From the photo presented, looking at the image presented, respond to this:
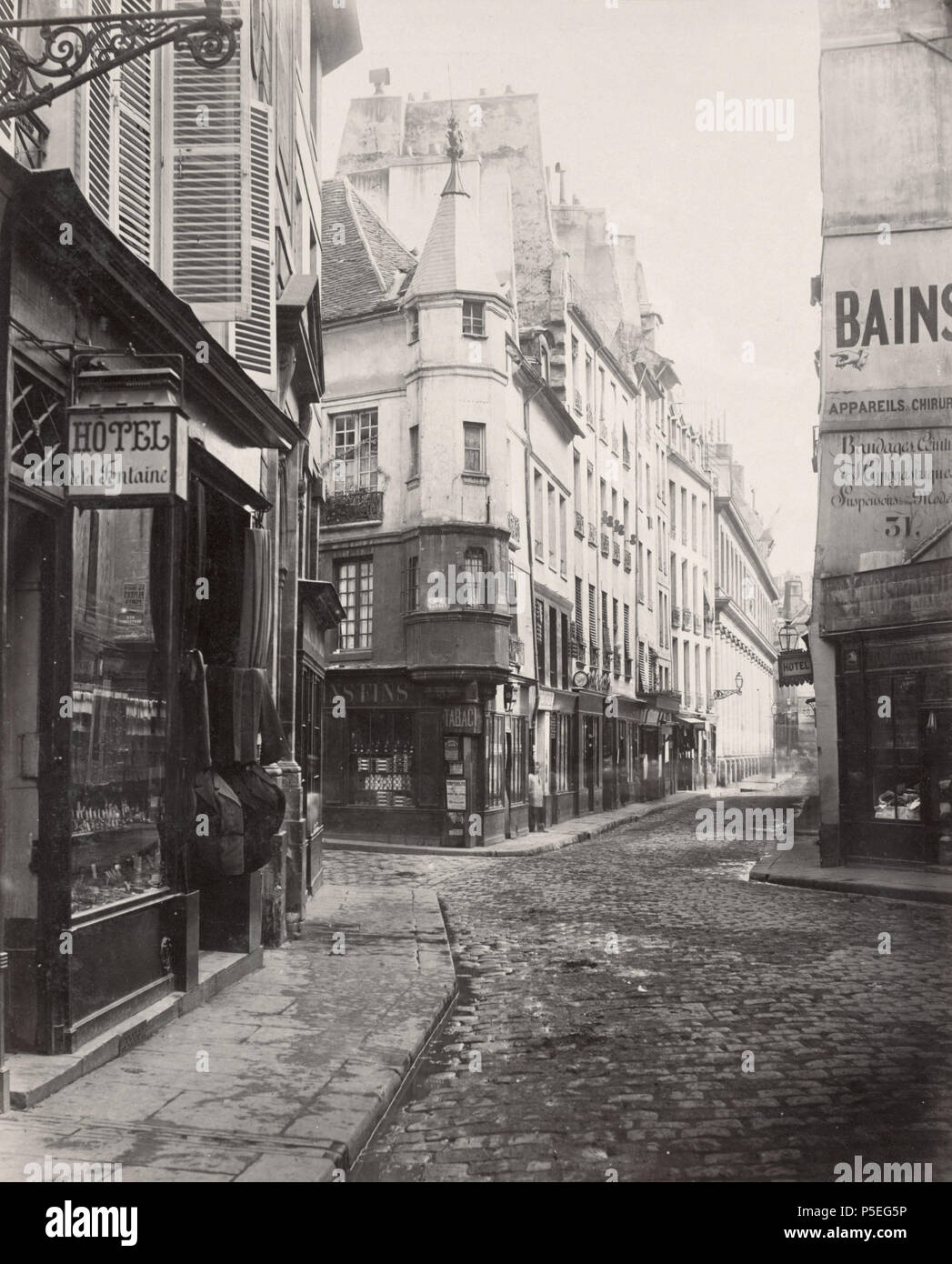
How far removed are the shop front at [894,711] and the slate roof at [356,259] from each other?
43.2ft

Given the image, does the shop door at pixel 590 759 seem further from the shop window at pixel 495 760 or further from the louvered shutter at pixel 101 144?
the louvered shutter at pixel 101 144

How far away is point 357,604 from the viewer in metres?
26.7

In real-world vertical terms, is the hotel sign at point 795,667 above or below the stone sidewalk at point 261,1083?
above

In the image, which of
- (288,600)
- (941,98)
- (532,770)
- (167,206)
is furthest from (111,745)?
(532,770)

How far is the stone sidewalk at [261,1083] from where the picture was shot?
5082mm

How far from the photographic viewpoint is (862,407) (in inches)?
711

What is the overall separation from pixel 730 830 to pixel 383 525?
10.2 m

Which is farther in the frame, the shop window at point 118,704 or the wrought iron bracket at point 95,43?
the shop window at point 118,704

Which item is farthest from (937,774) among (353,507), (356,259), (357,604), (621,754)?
(621,754)

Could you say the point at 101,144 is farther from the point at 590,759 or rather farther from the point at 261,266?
the point at 590,759

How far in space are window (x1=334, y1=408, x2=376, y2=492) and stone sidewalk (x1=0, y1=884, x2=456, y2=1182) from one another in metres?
17.5

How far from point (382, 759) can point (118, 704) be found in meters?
17.9

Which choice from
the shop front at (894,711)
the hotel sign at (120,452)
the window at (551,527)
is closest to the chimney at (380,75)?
the hotel sign at (120,452)

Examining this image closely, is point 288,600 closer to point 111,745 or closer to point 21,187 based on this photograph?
point 111,745
